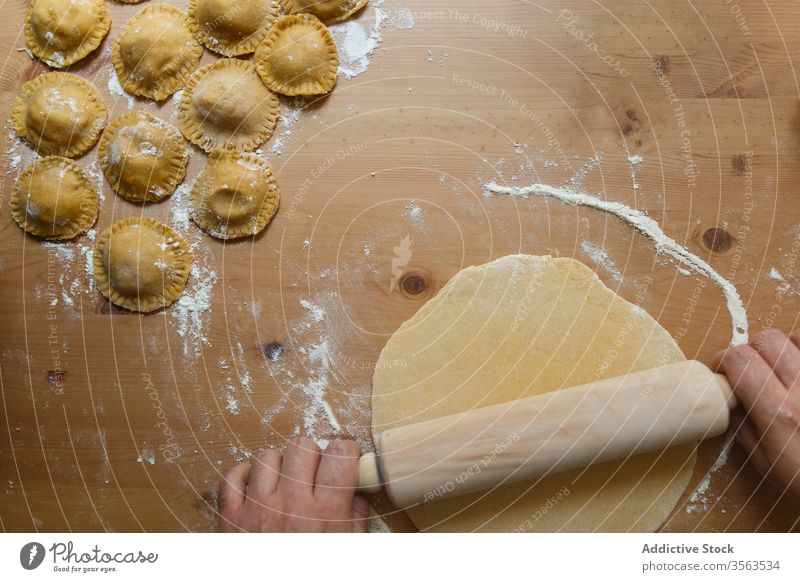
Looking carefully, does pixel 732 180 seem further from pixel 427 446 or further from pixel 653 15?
pixel 427 446

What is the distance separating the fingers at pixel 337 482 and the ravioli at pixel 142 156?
61 centimetres

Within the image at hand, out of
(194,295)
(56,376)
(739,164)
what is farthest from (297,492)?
(739,164)

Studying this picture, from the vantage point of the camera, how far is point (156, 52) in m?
1.21

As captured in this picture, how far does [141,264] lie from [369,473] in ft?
1.89

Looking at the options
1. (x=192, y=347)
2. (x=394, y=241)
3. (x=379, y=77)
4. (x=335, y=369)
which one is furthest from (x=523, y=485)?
(x=379, y=77)

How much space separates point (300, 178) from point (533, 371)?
575 mm

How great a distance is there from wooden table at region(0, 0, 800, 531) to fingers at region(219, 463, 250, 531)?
0.04 m

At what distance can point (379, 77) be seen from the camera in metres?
1.23

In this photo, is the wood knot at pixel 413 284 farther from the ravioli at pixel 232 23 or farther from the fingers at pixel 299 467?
the ravioli at pixel 232 23

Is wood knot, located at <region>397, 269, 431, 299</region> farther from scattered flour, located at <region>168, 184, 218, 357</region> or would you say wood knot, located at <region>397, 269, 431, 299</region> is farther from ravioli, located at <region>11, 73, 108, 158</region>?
ravioli, located at <region>11, 73, 108, 158</region>

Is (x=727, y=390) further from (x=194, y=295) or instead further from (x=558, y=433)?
(x=194, y=295)

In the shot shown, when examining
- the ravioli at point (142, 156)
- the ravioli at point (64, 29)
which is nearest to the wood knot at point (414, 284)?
the ravioli at point (142, 156)

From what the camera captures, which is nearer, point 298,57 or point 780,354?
point 780,354

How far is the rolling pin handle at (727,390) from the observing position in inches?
41.3
